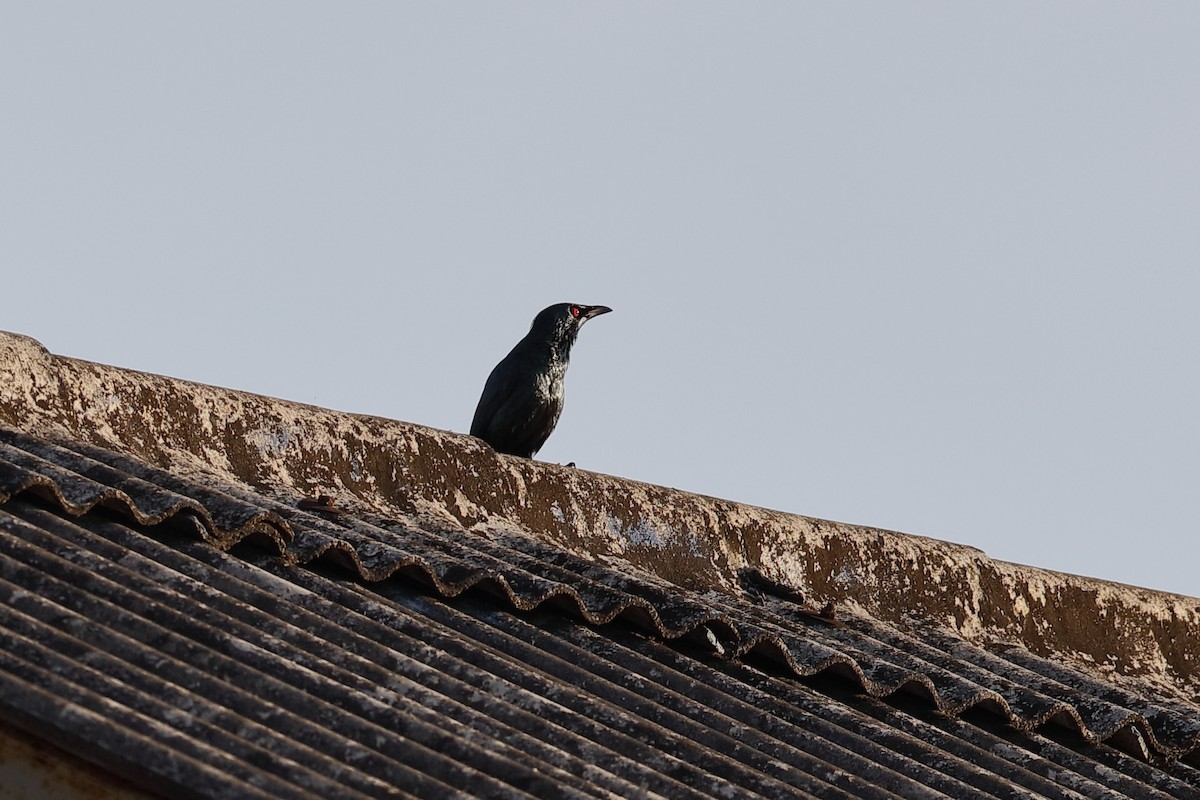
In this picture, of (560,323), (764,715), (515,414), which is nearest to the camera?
(764,715)

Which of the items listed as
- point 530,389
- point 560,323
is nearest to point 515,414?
point 530,389

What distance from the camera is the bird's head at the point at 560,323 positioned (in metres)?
7.73

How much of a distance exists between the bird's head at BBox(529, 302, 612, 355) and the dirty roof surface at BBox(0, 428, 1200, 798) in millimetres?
2523

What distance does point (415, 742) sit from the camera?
337 cm

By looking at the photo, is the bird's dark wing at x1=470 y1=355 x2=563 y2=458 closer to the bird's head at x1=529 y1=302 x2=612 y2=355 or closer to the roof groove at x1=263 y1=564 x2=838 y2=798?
the bird's head at x1=529 y1=302 x2=612 y2=355

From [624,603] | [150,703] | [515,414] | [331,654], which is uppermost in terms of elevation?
[515,414]

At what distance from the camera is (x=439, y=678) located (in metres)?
3.75

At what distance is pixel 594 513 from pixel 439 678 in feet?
7.39

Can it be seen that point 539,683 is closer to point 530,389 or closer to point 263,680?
point 263,680

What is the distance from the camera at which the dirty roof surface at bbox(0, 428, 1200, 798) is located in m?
3.14

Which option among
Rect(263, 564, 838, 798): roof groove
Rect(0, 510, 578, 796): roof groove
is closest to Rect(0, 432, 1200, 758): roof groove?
Rect(263, 564, 838, 798): roof groove

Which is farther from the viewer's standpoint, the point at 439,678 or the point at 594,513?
the point at 594,513

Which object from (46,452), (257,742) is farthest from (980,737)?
(46,452)

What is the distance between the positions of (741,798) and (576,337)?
171 inches
